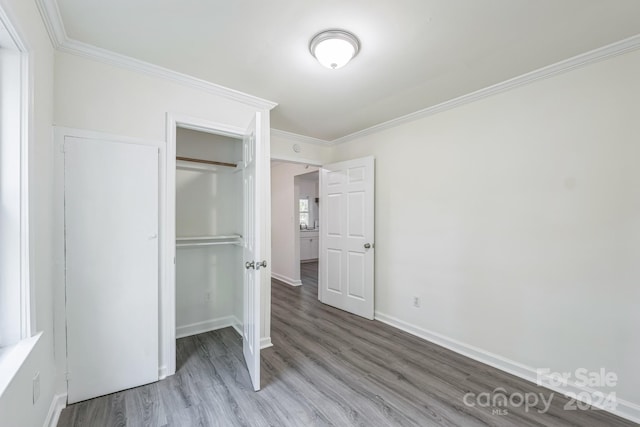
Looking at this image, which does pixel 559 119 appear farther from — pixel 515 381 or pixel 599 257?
pixel 515 381

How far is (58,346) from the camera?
1.88 metres

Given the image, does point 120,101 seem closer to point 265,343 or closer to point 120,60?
point 120,60

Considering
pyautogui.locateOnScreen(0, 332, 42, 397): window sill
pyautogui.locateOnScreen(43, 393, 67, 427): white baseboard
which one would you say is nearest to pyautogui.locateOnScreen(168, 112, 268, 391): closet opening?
pyautogui.locateOnScreen(43, 393, 67, 427): white baseboard

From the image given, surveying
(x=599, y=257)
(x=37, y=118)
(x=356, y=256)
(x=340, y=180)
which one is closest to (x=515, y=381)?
(x=599, y=257)

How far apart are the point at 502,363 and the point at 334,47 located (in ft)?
9.77

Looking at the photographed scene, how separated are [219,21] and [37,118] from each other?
1.20 metres

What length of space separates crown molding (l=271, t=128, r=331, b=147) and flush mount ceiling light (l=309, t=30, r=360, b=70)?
188 cm

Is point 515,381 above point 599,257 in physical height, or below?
below

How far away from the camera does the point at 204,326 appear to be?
327 cm

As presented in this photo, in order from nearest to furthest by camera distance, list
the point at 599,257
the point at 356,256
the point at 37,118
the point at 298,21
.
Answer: the point at 37,118 < the point at 298,21 < the point at 599,257 < the point at 356,256

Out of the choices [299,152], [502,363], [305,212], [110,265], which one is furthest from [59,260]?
[305,212]

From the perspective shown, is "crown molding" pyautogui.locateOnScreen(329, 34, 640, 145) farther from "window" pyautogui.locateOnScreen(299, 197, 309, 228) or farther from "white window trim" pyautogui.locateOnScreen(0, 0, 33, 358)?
"window" pyautogui.locateOnScreen(299, 197, 309, 228)

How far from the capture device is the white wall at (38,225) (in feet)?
4.09

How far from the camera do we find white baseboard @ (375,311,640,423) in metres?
1.89
